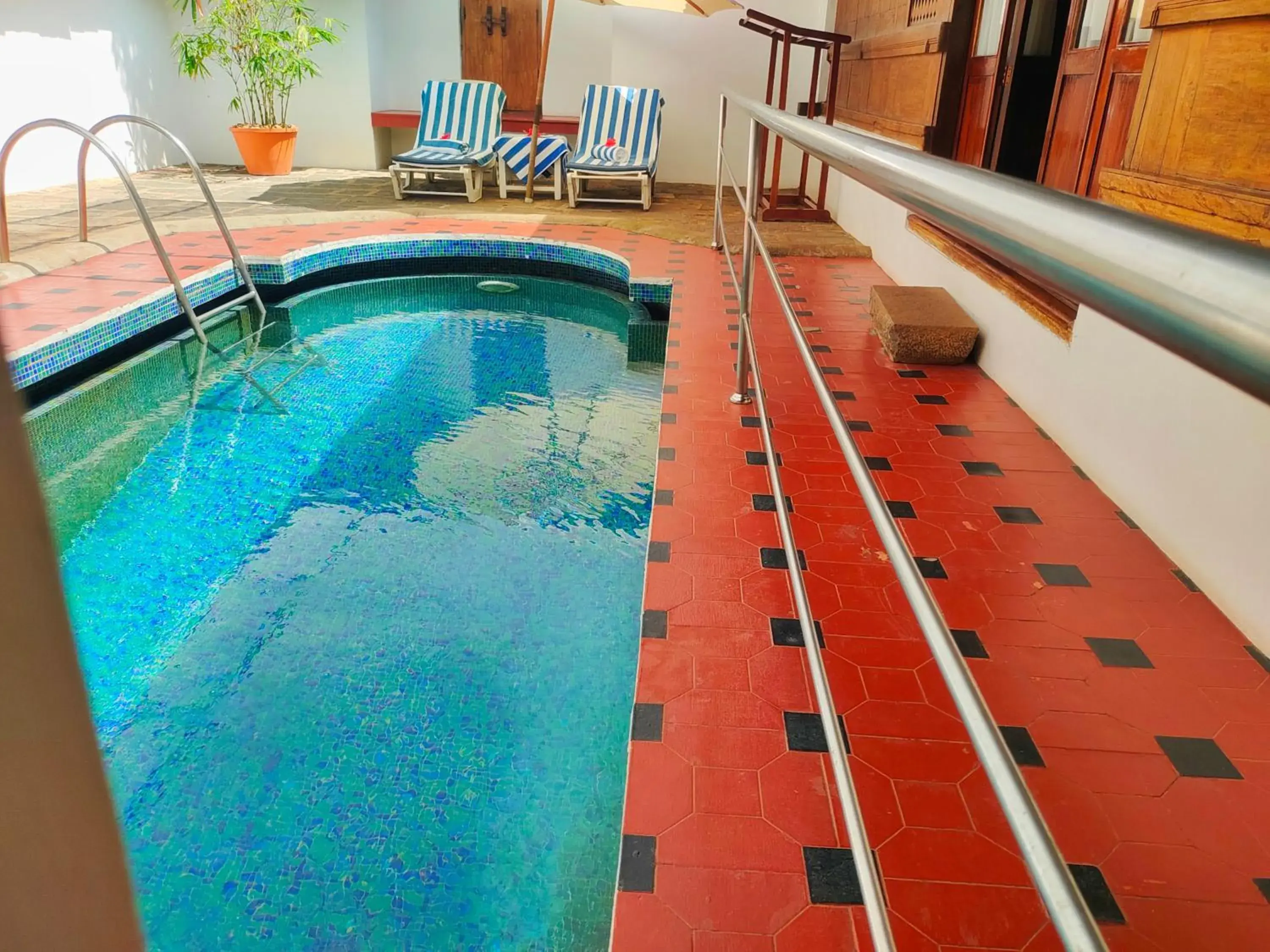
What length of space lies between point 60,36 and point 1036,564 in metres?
8.85

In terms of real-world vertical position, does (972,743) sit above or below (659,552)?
above

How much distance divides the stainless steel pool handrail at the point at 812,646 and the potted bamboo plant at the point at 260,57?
6.70 metres

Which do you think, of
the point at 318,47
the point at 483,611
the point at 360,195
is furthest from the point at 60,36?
the point at 483,611

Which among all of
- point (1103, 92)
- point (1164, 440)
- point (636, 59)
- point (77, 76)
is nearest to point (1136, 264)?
point (1164, 440)

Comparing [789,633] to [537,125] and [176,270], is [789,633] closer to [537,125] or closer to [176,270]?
[176,270]

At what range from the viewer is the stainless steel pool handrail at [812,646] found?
1109mm

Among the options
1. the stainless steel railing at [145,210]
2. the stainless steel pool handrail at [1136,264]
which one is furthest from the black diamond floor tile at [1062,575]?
the stainless steel railing at [145,210]

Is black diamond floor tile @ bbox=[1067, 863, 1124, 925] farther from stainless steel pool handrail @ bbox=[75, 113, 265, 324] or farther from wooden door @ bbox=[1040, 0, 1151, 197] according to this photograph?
stainless steel pool handrail @ bbox=[75, 113, 265, 324]

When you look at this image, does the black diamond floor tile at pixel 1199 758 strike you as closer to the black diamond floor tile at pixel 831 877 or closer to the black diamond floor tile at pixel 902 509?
the black diamond floor tile at pixel 831 877

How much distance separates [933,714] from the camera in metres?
1.79

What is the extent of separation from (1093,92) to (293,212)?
5.69m

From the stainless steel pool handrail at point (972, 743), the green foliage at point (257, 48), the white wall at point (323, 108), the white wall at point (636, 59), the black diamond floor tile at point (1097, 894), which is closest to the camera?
the stainless steel pool handrail at point (972, 743)

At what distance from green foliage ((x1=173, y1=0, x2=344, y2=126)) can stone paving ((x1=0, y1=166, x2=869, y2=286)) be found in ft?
2.45

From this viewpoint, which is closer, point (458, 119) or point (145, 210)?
point (145, 210)
